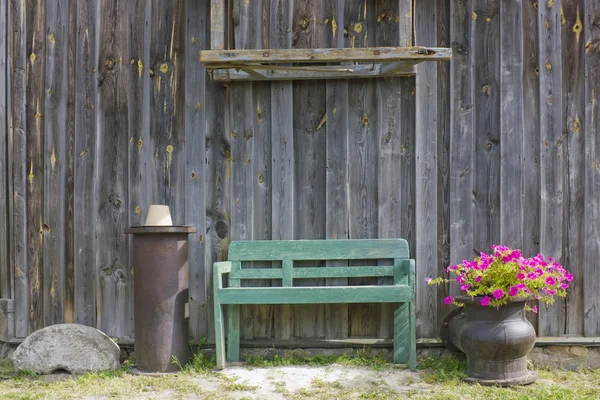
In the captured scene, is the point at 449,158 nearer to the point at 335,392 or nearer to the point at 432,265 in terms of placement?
the point at 432,265

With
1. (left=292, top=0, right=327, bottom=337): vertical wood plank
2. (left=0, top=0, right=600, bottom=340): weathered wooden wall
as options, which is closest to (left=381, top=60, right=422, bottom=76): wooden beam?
(left=0, top=0, right=600, bottom=340): weathered wooden wall

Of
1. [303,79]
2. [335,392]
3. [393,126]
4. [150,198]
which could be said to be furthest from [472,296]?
[150,198]

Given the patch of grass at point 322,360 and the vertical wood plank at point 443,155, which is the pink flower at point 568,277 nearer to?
the vertical wood plank at point 443,155

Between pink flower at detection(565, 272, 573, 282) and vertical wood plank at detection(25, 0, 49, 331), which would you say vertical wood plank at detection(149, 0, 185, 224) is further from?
pink flower at detection(565, 272, 573, 282)

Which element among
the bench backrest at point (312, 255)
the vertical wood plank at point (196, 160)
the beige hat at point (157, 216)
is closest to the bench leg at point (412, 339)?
the bench backrest at point (312, 255)

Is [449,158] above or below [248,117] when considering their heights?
below

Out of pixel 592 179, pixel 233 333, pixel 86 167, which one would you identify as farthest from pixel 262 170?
pixel 592 179

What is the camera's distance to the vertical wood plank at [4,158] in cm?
543

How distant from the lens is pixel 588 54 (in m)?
5.18

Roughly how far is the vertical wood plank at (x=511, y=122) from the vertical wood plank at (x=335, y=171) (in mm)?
1182

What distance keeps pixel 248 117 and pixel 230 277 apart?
48.5 inches

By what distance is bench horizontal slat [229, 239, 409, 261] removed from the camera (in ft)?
16.7

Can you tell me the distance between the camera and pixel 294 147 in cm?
526

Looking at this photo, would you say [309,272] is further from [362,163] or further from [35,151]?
[35,151]
